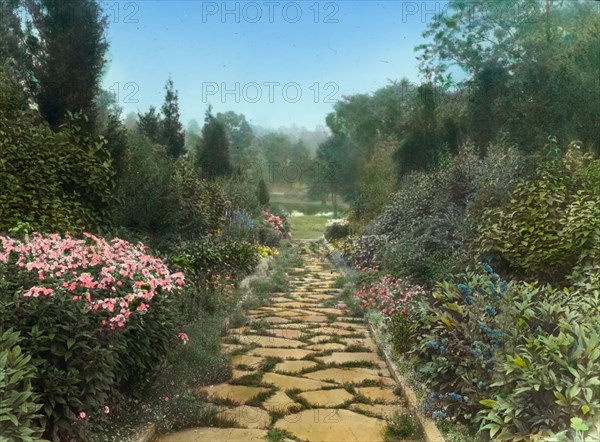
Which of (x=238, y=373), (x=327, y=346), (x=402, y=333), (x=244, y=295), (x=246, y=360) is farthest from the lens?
(x=244, y=295)

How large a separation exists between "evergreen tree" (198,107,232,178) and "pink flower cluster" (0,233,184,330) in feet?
48.5

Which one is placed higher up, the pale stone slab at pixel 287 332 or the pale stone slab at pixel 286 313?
the pale stone slab at pixel 287 332

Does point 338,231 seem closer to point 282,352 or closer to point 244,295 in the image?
point 244,295

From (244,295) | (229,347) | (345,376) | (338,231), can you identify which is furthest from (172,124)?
(345,376)

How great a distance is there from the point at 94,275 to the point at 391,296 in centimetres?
347

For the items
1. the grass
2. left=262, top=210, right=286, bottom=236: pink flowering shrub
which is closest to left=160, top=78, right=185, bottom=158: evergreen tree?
left=262, top=210, right=286, bottom=236: pink flowering shrub

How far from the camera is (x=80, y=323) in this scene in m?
3.16

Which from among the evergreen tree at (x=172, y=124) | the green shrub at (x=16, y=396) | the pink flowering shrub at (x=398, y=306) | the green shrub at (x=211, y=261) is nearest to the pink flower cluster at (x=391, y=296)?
the pink flowering shrub at (x=398, y=306)

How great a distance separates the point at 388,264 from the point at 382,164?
10.3m

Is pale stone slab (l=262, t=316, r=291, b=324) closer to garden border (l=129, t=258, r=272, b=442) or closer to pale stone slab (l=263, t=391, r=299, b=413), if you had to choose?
garden border (l=129, t=258, r=272, b=442)

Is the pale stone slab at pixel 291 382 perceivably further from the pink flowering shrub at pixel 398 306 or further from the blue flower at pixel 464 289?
the blue flower at pixel 464 289

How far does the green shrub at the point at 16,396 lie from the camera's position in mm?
2648

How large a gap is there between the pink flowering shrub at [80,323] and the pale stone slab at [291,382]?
3.85 ft

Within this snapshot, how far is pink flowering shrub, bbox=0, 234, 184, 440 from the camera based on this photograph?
3055mm
